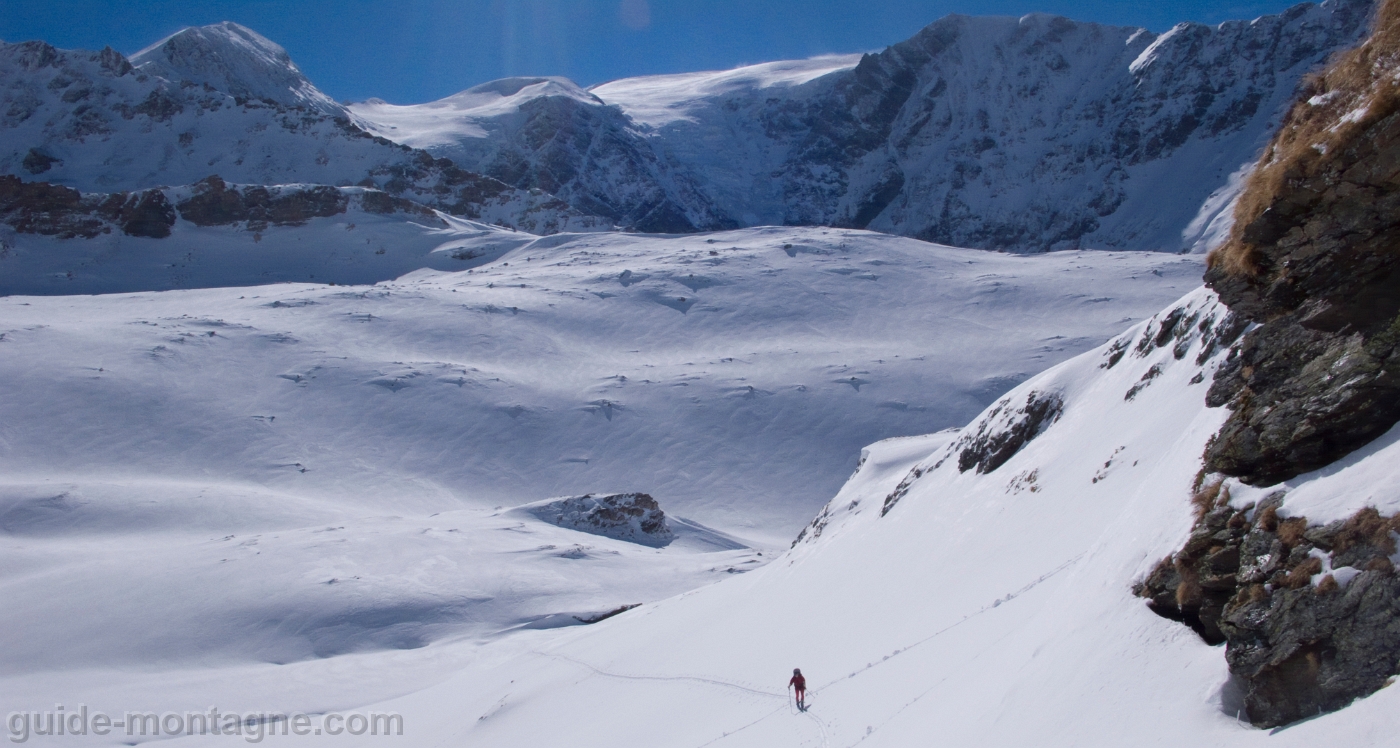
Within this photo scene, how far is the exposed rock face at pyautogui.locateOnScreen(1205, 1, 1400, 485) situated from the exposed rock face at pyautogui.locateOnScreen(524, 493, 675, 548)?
112ft

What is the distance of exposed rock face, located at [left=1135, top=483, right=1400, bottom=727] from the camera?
5.65 metres

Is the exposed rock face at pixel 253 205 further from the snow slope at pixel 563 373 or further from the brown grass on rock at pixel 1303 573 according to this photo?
the brown grass on rock at pixel 1303 573

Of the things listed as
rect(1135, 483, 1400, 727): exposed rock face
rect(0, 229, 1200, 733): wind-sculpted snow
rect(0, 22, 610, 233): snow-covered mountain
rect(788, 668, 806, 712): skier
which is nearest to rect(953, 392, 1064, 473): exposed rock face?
rect(788, 668, 806, 712): skier

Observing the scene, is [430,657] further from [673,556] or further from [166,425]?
[166,425]

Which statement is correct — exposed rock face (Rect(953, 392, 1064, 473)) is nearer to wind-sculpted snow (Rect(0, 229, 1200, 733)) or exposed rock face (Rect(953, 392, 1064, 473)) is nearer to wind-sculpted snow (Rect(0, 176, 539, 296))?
wind-sculpted snow (Rect(0, 229, 1200, 733))

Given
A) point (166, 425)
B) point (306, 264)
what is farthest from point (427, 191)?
point (166, 425)

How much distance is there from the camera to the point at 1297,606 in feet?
20.0

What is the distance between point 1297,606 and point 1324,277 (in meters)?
2.89

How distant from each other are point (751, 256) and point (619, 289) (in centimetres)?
1439

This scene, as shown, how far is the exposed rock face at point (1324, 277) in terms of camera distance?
267 inches

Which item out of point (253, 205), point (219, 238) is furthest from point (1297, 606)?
point (253, 205)

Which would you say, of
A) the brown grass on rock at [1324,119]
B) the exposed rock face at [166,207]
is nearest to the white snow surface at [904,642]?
the brown grass on rock at [1324,119]

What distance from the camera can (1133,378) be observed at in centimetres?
1478

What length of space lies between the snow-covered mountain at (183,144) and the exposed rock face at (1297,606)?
130 metres
